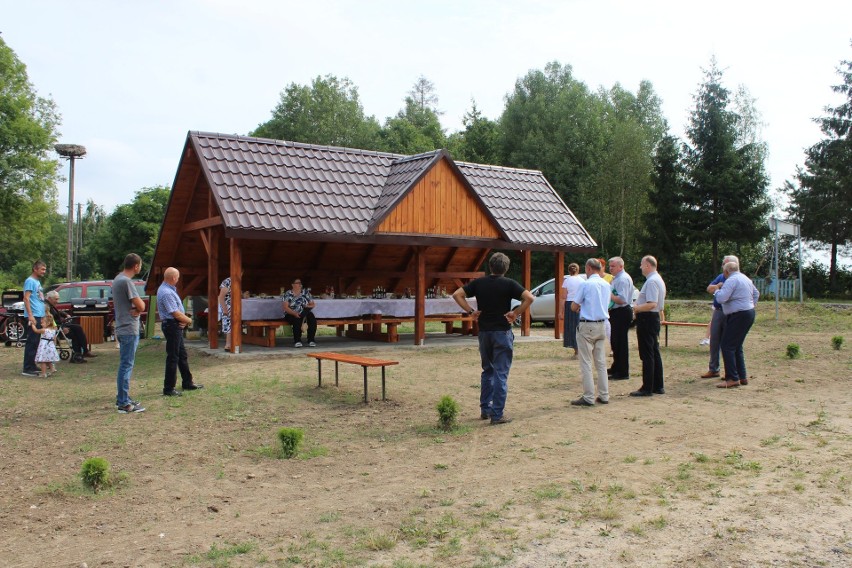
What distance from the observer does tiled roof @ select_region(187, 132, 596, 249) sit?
48.0 feet

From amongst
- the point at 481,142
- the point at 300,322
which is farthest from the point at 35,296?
the point at 481,142

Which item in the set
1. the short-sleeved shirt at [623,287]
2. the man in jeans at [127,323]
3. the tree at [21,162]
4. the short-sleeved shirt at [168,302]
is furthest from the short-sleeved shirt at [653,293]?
the tree at [21,162]

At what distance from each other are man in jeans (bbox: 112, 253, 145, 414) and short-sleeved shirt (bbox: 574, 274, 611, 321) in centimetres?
531

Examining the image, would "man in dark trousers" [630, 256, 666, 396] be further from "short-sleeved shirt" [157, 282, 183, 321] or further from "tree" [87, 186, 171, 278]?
"tree" [87, 186, 171, 278]

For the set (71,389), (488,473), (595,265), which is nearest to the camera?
(488,473)

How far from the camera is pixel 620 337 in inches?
449

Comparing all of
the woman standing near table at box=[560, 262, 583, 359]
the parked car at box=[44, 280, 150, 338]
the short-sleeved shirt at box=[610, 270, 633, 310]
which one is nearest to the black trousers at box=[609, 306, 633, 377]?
the short-sleeved shirt at box=[610, 270, 633, 310]

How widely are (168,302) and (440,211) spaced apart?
7585mm

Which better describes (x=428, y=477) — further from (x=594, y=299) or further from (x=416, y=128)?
(x=416, y=128)

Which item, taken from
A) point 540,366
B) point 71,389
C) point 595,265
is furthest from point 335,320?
point 595,265

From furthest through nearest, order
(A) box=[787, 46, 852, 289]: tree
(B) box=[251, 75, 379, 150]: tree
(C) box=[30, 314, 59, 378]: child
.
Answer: (B) box=[251, 75, 379, 150]: tree → (A) box=[787, 46, 852, 289]: tree → (C) box=[30, 314, 59, 378]: child

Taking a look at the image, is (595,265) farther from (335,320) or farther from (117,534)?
(335,320)

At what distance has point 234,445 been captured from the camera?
7711 millimetres

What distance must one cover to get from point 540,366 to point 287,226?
533 cm
